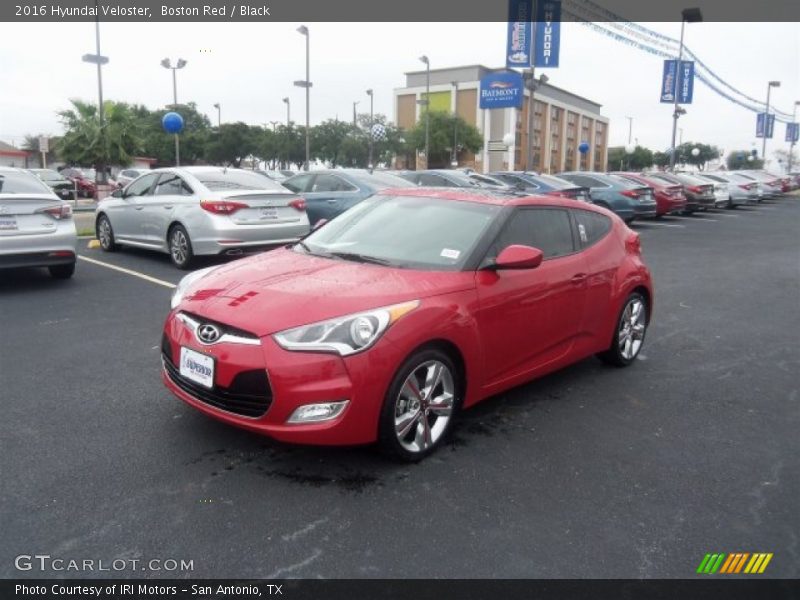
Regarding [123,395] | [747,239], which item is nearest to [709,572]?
[123,395]

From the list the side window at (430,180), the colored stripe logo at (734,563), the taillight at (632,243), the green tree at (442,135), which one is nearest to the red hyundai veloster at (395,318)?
the taillight at (632,243)

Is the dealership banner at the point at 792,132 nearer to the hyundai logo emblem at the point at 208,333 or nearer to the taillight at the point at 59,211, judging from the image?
the taillight at the point at 59,211

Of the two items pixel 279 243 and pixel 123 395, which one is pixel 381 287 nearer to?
pixel 123 395

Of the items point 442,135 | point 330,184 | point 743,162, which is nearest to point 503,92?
point 442,135

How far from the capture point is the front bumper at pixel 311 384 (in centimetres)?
332

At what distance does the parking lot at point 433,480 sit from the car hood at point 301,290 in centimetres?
80

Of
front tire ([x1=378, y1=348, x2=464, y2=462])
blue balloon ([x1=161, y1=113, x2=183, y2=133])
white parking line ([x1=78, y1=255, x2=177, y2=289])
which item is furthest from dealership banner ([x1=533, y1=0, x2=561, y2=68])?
front tire ([x1=378, y1=348, x2=464, y2=462])

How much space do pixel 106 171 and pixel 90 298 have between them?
2526 cm

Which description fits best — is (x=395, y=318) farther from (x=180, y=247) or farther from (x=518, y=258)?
(x=180, y=247)

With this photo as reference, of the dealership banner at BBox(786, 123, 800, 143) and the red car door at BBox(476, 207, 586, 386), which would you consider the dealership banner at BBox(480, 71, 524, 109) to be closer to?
the red car door at BBox(476, 207, 586, 386)

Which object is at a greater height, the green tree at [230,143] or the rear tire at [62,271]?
the green tree at [230,143]

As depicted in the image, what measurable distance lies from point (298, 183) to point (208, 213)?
13.3 ft

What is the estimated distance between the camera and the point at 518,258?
4.00 meters
